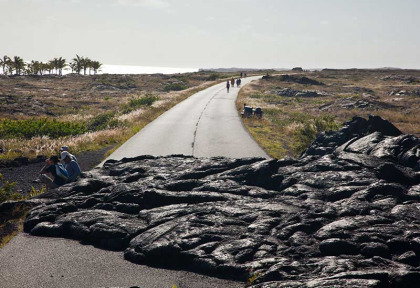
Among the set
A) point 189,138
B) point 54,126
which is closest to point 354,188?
point 189,138

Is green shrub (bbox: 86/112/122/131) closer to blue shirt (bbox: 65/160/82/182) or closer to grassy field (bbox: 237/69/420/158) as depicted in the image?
grassy field (bbox: 237/69/420/158)

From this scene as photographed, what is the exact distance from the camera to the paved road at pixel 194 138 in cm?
2289

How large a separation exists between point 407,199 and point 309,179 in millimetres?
3035

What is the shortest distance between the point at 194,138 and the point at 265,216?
1669 cm

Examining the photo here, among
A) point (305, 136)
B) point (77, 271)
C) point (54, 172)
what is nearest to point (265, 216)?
point (77, 271)

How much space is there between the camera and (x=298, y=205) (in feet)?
38.7

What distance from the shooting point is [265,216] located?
1115cm

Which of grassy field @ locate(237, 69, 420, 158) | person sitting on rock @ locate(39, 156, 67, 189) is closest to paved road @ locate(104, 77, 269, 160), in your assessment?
grassy field @ locate(237, 69, 420, 158)

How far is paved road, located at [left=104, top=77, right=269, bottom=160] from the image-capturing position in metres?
22.9

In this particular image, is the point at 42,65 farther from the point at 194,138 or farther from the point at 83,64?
the point at 194,138

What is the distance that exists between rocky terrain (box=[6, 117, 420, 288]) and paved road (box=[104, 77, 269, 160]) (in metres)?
6.31

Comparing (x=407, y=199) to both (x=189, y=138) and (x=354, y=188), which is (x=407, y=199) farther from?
(x=189, y=138)

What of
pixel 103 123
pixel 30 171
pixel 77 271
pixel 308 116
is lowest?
pixel 77 271

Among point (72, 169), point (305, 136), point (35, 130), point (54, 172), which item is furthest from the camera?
point (35, 130)
